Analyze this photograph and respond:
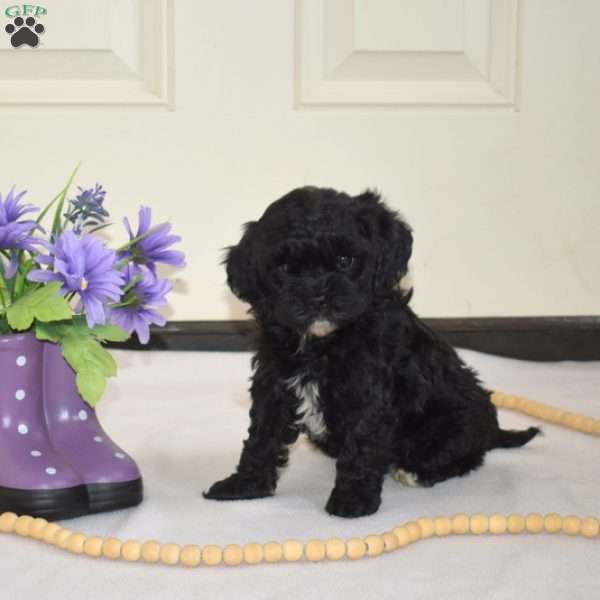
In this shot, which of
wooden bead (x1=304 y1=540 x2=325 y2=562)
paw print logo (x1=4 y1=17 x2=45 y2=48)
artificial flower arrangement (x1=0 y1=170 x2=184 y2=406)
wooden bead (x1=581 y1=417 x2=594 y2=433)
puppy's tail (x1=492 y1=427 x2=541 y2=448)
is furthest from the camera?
paw print logo (x1=4 y1=17 x2=45 y2=48)

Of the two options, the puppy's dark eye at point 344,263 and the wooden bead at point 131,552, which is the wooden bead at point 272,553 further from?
the puppy's dark eye at point 344,263

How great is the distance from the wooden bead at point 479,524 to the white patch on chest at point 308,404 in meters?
0.38

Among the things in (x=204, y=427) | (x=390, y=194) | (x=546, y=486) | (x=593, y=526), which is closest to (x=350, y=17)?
(x=390, y=194)

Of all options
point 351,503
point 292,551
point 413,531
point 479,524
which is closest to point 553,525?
point 479,524

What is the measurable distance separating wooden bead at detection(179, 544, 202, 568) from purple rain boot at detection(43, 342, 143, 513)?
289 millimetres

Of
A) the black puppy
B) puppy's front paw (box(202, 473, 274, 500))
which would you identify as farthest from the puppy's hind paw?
puppy's front paw (box(202, 473, 274, 500))

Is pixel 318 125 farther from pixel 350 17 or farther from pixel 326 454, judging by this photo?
pixel 326 454

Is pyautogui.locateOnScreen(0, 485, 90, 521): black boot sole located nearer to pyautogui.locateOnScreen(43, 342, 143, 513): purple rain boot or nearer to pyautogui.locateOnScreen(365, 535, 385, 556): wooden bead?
pyautogui.locateOnScreen(43, 342, 143, 513): purple rain boot

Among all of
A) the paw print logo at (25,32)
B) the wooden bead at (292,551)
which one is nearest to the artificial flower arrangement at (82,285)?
the wooden bead at (292,551)

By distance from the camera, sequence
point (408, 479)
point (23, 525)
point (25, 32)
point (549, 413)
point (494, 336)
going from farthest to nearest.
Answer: point (494, 336) → point (25, 32) → point (549, 413) → point (408, 479) → point (23, 525)

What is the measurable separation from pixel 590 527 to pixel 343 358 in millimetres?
557

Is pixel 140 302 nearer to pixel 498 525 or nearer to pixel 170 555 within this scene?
pixel 170 555

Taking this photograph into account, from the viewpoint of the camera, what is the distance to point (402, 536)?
5.77 ft

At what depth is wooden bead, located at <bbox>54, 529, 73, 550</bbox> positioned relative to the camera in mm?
1714
